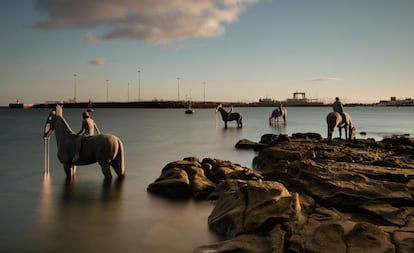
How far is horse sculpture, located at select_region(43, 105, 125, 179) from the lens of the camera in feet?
40.9

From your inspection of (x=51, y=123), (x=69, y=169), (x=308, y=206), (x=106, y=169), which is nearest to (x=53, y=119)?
(x=51, y=123)

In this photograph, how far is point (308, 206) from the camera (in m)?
8.13

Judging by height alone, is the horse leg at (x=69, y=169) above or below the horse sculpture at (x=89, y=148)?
below

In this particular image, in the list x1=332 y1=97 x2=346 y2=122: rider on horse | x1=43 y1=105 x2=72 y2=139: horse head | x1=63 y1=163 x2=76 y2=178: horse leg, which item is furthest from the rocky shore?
x1=332 y1=97 x2=346 y2=122: rider on horse

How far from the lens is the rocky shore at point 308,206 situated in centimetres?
607

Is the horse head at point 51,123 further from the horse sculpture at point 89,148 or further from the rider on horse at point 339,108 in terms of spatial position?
the rider on horse at point 339,108

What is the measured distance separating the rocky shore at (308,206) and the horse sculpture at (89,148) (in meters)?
1.93

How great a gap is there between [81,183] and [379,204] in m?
10.4

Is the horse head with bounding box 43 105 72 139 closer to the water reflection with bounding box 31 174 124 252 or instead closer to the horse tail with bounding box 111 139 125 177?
the water reflection with bounding box 31 174 124 252

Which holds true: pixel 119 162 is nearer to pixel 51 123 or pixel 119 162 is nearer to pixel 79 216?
pixel 51 123

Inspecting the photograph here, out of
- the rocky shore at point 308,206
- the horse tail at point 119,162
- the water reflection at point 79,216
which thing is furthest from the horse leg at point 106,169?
the rocky shore at point 308,206

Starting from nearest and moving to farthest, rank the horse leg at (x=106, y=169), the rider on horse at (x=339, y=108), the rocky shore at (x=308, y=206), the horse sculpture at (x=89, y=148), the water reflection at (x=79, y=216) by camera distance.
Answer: the rocky shore at (x=308, y=206), the water reflection at (x=79, y=216), the horse sculpture at (x=89, y=148), the horse leg at (x=106, y=169), the rider on horse at (x=339, y=108)

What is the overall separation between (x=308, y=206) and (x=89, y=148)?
7.89 metres

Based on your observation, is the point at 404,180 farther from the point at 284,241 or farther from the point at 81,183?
the point at 81,183
